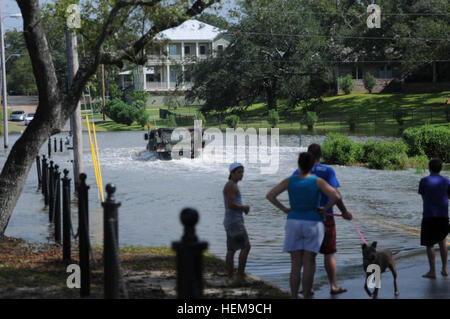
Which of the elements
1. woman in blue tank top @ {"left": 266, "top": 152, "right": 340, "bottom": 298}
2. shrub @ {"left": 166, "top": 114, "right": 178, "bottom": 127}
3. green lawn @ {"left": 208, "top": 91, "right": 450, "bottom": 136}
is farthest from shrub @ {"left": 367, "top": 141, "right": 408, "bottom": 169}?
shrub @ {"left": 166, "top": 114, "right": 178, "bottom": 127}

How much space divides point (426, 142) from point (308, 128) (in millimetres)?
26337

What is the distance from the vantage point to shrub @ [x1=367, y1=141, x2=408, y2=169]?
85.5ft

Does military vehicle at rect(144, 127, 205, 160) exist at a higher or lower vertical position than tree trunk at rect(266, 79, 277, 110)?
lower

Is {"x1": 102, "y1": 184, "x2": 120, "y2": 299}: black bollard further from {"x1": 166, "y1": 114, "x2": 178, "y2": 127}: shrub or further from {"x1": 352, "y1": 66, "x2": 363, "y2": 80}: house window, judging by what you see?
{"x1": 352, "y1": 66, "x2": 363, "y2": 80}: house window

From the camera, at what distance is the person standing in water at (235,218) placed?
870 centimetres

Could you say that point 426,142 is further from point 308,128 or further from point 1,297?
point 308,128

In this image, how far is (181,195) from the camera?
1970 centimetres

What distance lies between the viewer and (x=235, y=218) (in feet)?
28.8

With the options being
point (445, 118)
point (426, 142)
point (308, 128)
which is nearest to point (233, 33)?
point (308, 128)

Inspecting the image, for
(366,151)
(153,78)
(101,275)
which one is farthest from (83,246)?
(153,78)

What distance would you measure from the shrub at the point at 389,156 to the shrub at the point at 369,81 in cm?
4736

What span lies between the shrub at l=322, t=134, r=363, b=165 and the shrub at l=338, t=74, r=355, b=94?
46258mm

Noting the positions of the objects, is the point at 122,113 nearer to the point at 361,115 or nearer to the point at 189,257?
the point at 361,115
